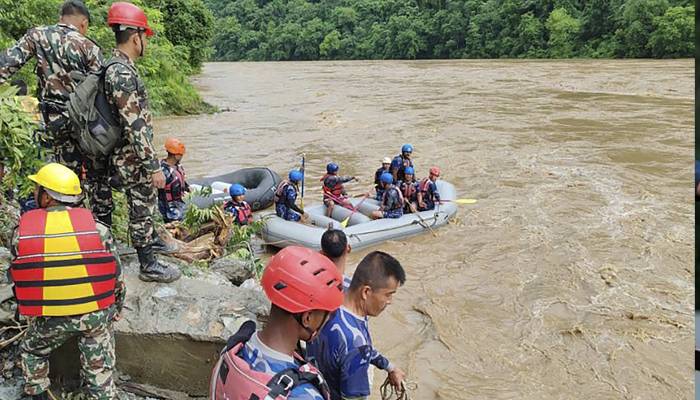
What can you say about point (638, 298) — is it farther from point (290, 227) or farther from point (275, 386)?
point (275, 386)

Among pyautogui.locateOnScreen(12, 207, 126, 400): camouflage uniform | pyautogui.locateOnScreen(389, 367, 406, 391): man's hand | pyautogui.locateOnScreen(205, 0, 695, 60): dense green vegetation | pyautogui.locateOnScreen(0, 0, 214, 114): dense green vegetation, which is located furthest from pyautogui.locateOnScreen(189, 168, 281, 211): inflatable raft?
pyautogui.locateOnScreen(205, 0, 695, 60): dense green vegetation

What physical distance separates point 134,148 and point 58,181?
60cm

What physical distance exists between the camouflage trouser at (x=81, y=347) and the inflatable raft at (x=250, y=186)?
5.25 m

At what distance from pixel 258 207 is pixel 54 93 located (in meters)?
5.68

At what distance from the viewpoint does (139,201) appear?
10.6 feet

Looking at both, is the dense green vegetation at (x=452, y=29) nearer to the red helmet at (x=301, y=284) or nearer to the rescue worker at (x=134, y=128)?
the rescue worker at (x=134, y=128)

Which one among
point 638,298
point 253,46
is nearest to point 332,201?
point 638,298

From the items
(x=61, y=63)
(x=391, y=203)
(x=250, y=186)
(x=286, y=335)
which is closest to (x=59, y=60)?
(x=61, y=63)

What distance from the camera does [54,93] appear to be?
137 inches

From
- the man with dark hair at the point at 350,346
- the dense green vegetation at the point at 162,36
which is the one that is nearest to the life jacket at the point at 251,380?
the man with dark hair at the point at 350,346

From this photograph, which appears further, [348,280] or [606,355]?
[606,355]

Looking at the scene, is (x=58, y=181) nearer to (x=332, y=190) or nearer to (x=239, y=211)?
(x=239, y=211)

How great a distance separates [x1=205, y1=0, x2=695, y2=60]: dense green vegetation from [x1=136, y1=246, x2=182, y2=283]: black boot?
2408 centimetres

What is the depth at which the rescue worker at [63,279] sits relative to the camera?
237 centimetres
